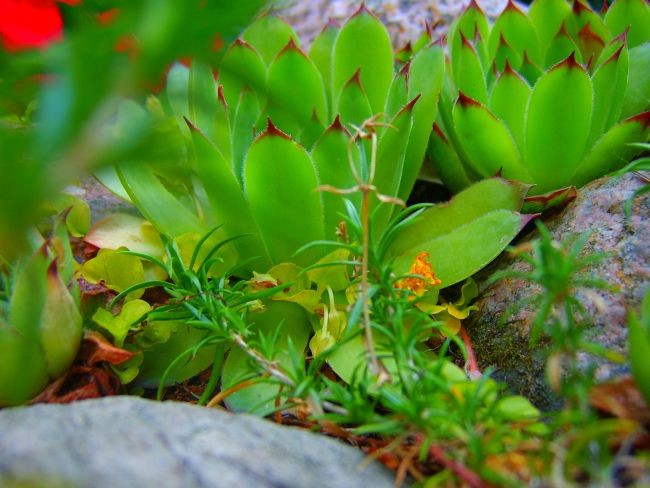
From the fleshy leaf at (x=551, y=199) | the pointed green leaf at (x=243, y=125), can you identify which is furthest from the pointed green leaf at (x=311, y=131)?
the fleshy leaf at (x=551, y=199)

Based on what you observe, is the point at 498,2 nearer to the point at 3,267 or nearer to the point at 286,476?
the point at 3,267

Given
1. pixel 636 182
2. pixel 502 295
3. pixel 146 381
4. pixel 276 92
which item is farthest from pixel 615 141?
pixel 146 381

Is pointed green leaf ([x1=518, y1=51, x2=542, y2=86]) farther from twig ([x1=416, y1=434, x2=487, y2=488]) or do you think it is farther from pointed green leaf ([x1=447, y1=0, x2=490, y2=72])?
twig ([x1=416, y1=434, x2=487, y2=488])

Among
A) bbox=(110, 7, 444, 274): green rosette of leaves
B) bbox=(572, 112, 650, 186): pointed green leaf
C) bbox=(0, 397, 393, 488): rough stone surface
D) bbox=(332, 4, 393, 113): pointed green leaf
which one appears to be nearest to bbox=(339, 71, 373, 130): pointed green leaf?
bbox=(110, 7, 444, 274): green rosette of leaves

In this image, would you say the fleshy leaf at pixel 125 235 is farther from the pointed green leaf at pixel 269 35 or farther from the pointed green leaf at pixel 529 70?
the pointed green leaf at pixel 529 70

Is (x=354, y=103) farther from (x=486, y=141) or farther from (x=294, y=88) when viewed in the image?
(x=486, y=141)

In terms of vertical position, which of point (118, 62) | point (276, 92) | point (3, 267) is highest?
point (118, 62)

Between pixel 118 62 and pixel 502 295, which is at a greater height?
pixel 118 62
